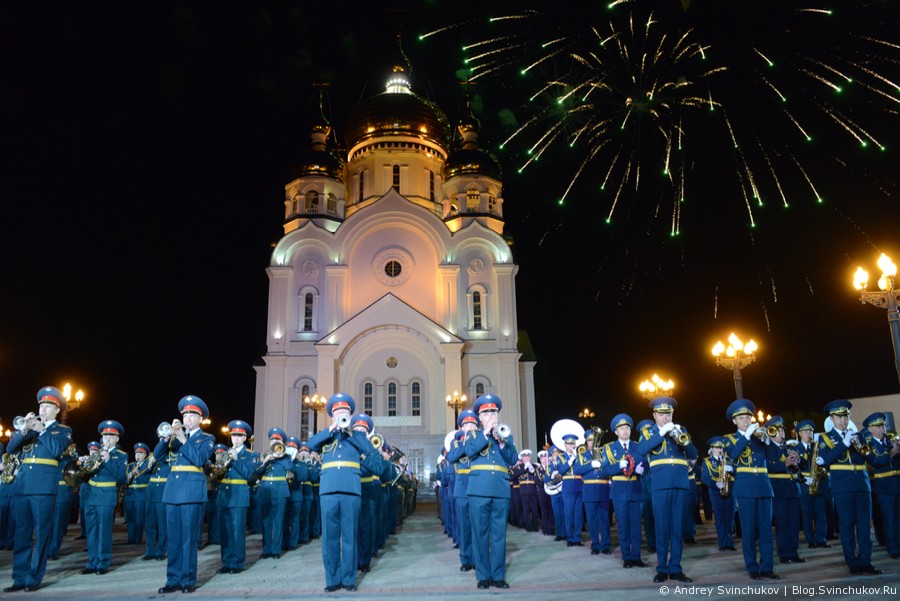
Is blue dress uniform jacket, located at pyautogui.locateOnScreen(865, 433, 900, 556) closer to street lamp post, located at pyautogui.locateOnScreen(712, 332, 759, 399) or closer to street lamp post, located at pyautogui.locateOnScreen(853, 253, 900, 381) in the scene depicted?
street lamp post, located at pyautogui.locateOnScreen(853, 253, 900, 381)

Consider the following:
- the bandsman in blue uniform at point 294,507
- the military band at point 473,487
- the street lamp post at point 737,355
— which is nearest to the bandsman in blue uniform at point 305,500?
the bandsman in blue uniform at point 294,507

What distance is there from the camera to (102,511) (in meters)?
9.63

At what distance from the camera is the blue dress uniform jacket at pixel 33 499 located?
316 inches

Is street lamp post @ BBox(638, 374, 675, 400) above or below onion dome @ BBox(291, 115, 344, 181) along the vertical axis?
below

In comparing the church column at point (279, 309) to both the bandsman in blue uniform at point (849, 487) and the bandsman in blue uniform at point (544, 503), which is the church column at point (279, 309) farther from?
the bandsman in blue uniform at point (849, 487)

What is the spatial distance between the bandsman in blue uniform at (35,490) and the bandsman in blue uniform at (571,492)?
297 inches

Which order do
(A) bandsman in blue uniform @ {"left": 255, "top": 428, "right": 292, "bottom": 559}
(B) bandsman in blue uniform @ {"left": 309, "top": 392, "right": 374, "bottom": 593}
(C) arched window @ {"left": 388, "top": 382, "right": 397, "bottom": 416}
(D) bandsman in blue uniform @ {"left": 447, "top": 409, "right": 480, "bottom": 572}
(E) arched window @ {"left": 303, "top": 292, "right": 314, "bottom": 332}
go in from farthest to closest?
(E) arched window @ {"left": 303, "top": 292, "right": 314, "bottom": 332}, (C) arched window @ {"left": 388, "top": 382, "right": 397, "bottom": 416}, (A) bandsman in blue uniform @ {"left": 255, "top": 428, "right": 292, "bottom": 559}, (D) bandsman in blue uniform @ {"left": 447, "top": 409, "right": 480, "bottom": 572}, (B) bandsman in blue uniform @ {"left": 309, "top": 392, "right": 374, "bottom": 593}

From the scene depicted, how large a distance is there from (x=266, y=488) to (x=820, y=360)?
3123 centimetres

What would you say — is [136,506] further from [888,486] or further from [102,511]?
[888,486]

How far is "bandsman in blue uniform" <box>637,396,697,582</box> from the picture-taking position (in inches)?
311

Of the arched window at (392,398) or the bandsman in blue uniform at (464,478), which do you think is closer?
the bandsman in blue uniform at (464,478)

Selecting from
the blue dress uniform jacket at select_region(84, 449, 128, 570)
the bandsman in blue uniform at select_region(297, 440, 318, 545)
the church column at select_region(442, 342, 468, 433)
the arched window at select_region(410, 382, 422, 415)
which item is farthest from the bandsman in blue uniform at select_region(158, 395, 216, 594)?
the arched window at select_region(410, 382, 422, 415)

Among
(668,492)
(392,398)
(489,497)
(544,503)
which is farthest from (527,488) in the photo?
(392,398)

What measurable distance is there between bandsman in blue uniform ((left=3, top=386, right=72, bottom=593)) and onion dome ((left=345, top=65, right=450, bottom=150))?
3317cm
